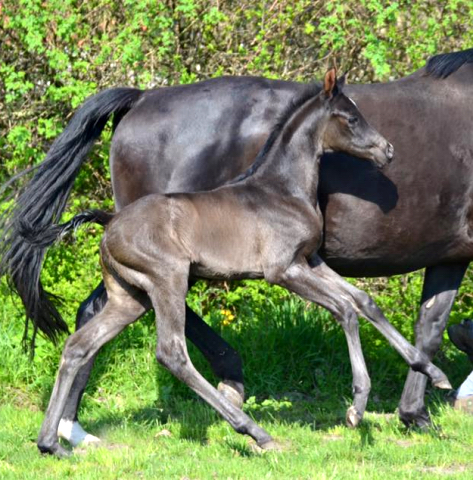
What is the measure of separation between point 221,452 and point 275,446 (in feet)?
0.97

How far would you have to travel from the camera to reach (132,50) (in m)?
7.95

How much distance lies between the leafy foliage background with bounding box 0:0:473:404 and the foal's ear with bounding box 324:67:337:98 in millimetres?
2401

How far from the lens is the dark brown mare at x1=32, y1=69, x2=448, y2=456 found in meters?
5.33

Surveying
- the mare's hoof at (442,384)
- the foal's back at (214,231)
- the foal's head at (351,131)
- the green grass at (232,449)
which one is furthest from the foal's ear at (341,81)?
the green grass at (232,449)

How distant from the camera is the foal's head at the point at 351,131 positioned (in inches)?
224

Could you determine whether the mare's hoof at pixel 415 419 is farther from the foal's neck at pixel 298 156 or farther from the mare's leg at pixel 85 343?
the mare's leg at pixel 85 343

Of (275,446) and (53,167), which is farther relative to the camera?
(53,167)

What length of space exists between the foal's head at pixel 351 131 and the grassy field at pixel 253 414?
151 centimetres

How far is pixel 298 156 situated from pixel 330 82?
425mm

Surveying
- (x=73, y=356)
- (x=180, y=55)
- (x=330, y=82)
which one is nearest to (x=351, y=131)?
(x=330, y=82)

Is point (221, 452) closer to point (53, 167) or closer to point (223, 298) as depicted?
point (53, 167)

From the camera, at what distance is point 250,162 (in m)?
6.11

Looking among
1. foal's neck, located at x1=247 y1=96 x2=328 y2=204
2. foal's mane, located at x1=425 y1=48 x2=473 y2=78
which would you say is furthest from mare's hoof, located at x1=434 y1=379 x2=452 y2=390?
foal's mane, located at x1=425 y1=48 x2=473 y2=78

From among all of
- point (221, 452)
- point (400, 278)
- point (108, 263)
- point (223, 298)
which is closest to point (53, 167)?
point (108, 263)
